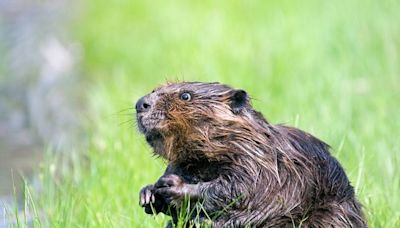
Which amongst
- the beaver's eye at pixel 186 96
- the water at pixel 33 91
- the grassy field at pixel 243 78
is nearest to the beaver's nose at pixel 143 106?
the beaver's eye at pixel 186 96

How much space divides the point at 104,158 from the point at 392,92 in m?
2.50

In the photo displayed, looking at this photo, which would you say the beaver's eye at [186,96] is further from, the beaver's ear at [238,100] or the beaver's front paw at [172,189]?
the beaver's front paw at [172,189]

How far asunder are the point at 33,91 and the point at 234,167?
567cm

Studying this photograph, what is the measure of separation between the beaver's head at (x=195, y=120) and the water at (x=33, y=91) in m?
1.56

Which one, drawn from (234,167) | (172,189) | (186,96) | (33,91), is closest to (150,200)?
(172,189)

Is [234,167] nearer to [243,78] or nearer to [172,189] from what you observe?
[172,189]

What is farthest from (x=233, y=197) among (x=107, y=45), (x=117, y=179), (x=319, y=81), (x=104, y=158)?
(x=107, y=45)

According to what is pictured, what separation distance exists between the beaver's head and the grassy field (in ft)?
2.06

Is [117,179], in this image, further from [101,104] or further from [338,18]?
[338,18]

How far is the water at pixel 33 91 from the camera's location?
24.9 feet

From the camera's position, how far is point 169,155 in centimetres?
427

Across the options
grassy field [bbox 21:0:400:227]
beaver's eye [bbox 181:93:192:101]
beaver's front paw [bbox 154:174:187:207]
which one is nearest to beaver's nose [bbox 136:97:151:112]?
beaver's eye [bbox 181:93:192:101]

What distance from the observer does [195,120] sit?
4.31 metres

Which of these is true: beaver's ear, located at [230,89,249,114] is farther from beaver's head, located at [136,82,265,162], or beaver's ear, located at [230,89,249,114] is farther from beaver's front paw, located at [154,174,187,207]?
beaver's front paw, located at [154,174,187,207]
